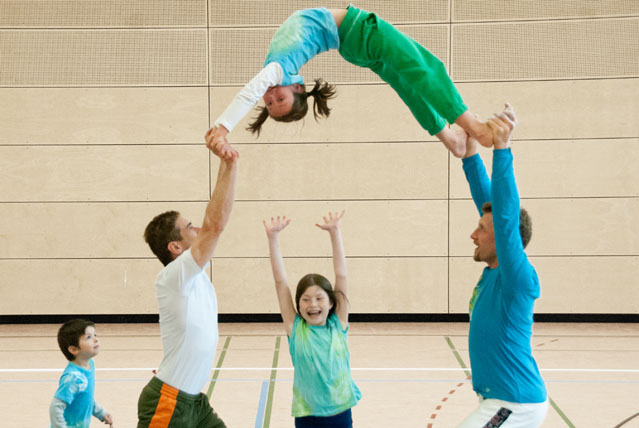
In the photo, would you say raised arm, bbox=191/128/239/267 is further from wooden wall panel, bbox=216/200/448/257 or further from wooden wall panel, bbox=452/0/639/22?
wooden wall panel, bbox=452/0/639/22

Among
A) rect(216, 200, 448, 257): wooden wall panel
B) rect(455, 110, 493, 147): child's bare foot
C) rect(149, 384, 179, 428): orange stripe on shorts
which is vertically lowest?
rect(149, 384, 179, 428): orange stripe on shorts

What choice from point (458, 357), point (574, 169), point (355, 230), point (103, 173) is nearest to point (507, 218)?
point (458, 357)

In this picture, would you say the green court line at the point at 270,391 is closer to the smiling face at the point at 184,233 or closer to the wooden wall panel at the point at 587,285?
the smiling face at the point at 184,233

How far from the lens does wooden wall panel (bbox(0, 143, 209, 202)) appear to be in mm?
7113

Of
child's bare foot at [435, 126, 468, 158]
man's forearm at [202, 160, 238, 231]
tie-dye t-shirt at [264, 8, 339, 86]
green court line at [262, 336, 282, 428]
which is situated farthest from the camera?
green court line at [262, 336, 282, 428]

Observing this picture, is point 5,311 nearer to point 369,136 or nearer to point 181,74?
point 181,74

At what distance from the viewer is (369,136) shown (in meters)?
7.11

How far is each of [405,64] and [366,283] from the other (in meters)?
4.66

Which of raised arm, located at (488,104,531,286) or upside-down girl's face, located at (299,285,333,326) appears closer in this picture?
raised arm, located at (488,104,531,286)

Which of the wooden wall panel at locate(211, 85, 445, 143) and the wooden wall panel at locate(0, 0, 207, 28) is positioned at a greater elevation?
the wooden wall panel at locate(0, 0, 207, 28)

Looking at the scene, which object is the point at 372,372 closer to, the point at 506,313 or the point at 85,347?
the point at 85,347

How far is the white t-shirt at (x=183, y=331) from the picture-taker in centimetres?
243

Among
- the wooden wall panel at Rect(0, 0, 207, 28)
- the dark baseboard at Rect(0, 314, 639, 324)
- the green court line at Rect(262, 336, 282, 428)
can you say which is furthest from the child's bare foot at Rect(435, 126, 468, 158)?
the wooden wall panel at Rect(0, 0, 207, 28)

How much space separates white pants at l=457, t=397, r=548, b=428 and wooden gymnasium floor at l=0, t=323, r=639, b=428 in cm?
186
